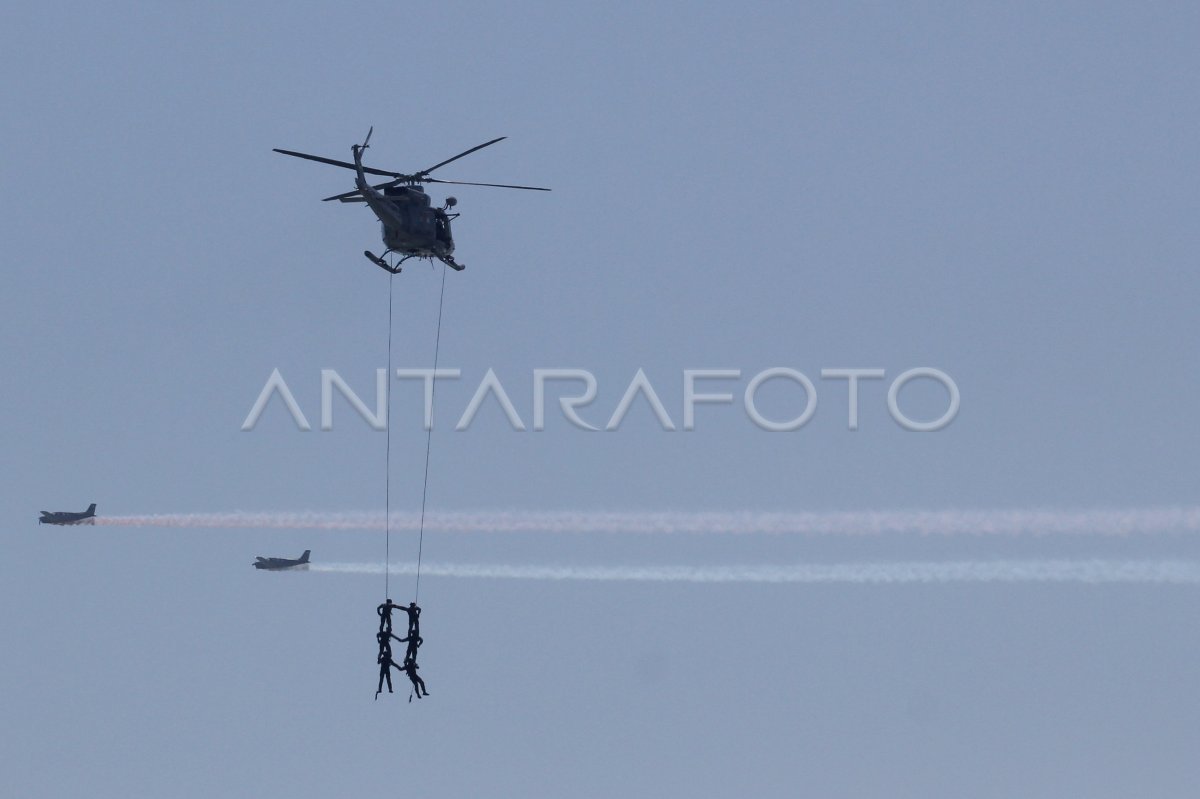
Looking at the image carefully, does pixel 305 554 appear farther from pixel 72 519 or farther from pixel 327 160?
pixel 327 160

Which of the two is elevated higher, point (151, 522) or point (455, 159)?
point (455, 159)

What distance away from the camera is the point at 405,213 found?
79500mm

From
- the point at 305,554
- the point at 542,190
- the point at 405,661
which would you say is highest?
the point at 542,190

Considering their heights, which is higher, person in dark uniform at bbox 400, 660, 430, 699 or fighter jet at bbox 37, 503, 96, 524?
fighter jet at bbox 37, 503, 96, 524

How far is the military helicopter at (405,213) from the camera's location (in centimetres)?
7838

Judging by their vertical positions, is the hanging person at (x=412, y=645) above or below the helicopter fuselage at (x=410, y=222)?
below

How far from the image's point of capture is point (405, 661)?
7281 cm

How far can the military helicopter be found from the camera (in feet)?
257

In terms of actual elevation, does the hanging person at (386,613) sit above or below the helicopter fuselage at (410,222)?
below

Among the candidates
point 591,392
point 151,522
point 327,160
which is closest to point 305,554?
point 151,522

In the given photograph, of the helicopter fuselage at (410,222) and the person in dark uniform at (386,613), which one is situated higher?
the helicopter fuselage at (410,222)

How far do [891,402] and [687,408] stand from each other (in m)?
7.68

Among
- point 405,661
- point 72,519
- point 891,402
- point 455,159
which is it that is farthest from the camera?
point 72,519

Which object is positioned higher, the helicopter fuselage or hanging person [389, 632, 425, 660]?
the helicopter fuselage
